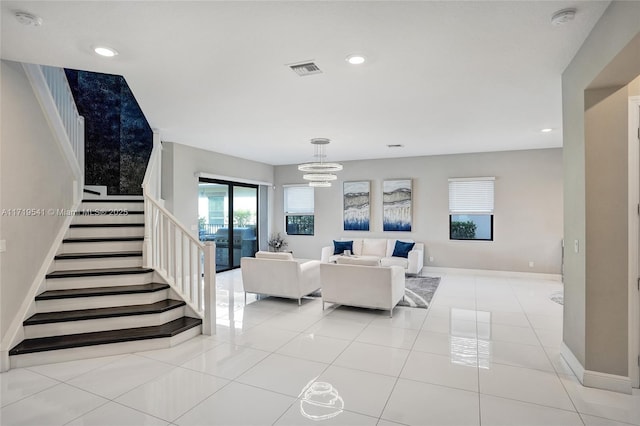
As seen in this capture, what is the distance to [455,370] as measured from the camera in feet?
9.84

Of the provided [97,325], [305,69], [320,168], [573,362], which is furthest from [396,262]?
[97,325]

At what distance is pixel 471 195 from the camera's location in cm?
758

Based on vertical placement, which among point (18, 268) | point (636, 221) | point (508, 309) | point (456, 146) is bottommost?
point (508, 309)

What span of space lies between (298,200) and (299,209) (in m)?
0.25

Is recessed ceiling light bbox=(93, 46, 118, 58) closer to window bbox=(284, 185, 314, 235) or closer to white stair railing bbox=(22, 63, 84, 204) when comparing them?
white stair railing bbox=(22, 63, 84, 204)

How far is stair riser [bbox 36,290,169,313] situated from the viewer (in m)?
3.50

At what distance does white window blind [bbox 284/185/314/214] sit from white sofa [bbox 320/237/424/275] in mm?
1588

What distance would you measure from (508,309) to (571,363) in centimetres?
201

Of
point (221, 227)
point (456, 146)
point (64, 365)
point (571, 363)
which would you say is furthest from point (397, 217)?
point (64, 365)

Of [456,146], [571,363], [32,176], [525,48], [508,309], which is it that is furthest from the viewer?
[456,146]

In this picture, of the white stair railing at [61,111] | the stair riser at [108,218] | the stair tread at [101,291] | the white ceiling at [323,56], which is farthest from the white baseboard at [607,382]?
the white stair railing at [61,111]

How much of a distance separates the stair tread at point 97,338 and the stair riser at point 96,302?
1.12ft

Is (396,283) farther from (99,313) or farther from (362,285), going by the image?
(99,313)

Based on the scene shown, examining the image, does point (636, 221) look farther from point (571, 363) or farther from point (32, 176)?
point (32, 176)
